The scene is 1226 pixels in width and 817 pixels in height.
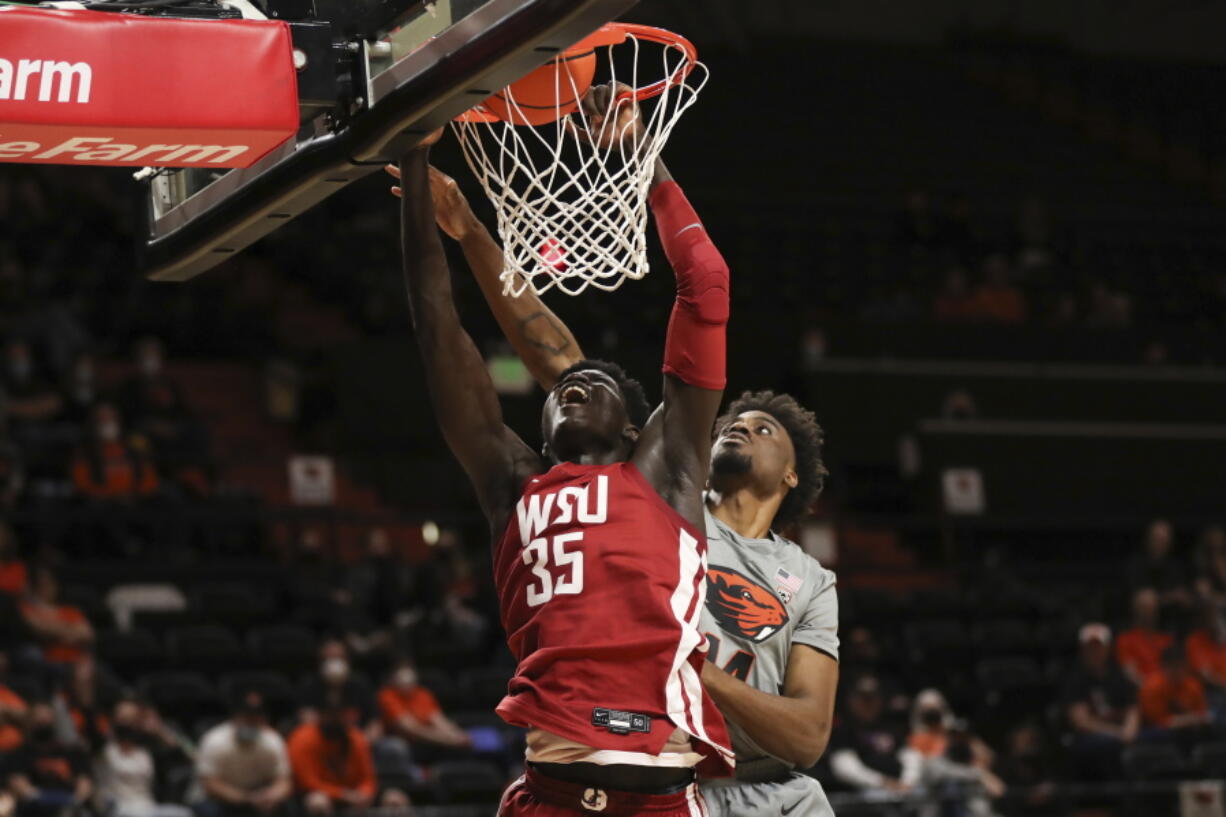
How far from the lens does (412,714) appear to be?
10109 millimetres

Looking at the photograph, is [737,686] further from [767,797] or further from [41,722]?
[41,722]

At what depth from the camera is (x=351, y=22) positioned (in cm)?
371

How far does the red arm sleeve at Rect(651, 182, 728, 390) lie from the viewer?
145 inches

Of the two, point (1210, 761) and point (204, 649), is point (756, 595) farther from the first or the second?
point (1210, 761)

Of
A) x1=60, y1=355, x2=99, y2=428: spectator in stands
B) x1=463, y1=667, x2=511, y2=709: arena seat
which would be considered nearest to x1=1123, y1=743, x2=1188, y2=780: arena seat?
x1=463, y1=667, x2=511, y2=709: arena seat

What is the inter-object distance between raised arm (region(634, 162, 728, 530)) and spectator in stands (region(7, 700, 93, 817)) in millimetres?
5289

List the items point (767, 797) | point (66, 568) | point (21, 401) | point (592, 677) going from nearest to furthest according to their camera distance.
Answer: point (592, 677)
point (767, 797)
point (66, 568)
point (21, 401)

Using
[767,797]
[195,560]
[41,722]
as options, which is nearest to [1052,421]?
[195,560]

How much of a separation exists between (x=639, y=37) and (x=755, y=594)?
4.43ft

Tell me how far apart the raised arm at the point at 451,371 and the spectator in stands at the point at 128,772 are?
17.6 feet

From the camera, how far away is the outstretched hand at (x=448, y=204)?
4.16 meters

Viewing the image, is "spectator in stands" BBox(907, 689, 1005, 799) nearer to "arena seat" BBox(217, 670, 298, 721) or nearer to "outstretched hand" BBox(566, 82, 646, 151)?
"arena seat" BBox(217, 670, 298, 721)

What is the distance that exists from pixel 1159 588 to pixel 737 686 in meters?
9.60

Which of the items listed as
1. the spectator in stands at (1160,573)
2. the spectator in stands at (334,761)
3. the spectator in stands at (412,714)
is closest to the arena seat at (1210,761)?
the spectator in stands at (1160,573)
